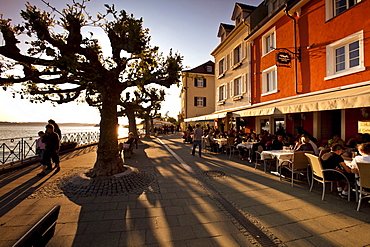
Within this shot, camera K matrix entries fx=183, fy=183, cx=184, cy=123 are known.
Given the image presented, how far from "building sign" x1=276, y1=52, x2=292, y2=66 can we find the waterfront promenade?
6.75 metres

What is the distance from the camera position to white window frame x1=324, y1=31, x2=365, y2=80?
689cm

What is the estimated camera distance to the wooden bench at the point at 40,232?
49.6 inches

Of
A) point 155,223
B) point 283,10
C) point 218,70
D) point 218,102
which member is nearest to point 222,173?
point 155,223

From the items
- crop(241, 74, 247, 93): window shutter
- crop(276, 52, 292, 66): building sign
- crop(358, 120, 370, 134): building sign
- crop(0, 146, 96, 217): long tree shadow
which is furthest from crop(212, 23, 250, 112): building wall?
crop(0, 146, 96, 217): long tree shadow

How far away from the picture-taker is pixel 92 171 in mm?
5520

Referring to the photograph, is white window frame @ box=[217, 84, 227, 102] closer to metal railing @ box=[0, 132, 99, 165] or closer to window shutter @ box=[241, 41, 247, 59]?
window shutter @ box=[241, 41, 247, 59]

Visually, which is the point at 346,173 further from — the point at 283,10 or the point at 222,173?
the point at 283,10

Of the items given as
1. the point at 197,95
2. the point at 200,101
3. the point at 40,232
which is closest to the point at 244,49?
the point at 197,95

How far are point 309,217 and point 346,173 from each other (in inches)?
65.4

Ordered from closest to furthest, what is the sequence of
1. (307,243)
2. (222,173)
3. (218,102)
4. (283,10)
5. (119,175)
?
(307,243), (119,175), (222,173), (283,10), (218,102)

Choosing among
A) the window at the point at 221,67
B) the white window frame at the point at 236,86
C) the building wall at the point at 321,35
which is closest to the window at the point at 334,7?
the building wall at the point at 321,35

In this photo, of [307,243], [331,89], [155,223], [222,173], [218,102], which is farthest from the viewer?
[218,102]

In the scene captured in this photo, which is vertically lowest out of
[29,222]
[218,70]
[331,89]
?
[29,222]

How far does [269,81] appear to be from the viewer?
39.2ft
